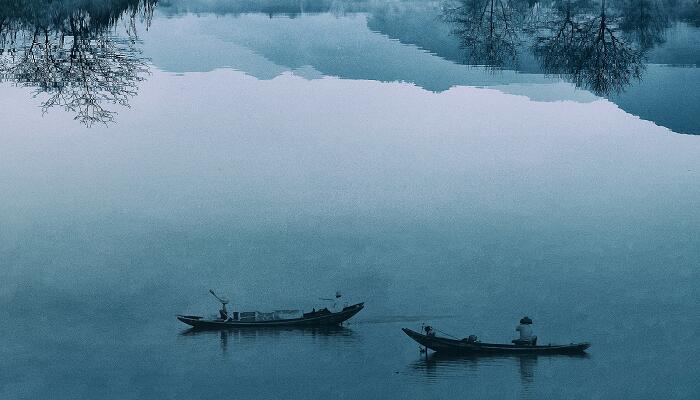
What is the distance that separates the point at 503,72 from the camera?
65.1 meters

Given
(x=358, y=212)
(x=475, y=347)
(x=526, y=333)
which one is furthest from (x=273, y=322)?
(x=358, y=212)

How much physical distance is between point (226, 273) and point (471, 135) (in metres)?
20.1

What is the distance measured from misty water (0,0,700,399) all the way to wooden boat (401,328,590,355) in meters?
0.31

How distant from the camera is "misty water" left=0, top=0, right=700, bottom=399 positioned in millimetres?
24375

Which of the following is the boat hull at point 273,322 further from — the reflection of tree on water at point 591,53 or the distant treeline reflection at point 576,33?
the distant treeline reflection at point 576,33

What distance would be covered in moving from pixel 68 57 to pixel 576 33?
2440 cm

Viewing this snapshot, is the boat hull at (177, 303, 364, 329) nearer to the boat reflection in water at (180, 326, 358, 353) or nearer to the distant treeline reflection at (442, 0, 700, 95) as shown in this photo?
the boat reflection in water at (180, 326, 358, 353)

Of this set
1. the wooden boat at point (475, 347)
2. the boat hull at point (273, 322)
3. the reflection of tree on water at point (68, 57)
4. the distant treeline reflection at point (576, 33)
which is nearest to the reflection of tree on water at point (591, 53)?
the distant treeline reflection at point (576, 33)

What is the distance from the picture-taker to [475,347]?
974 inches

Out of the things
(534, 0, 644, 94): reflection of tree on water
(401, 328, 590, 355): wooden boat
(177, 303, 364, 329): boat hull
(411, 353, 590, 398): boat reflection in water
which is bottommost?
(411, 353, 590, 398): boat reflection in water

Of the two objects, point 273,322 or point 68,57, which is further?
point 68,57

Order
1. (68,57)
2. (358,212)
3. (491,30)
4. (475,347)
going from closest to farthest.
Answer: (475,347)
(358,212)
(68,57)
(491,30)

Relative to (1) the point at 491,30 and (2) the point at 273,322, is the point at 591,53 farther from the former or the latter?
(2) the point at 273,322

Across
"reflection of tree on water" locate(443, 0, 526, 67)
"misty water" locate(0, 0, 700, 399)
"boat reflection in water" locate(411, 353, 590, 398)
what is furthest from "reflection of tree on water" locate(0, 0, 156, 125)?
"boat reflection in water" locate(411, 353, 590, 398)
